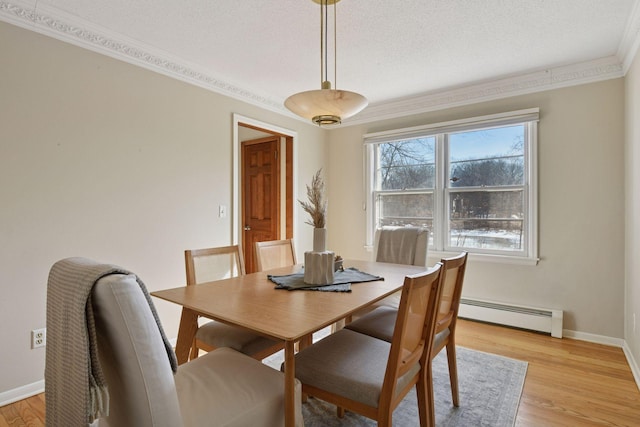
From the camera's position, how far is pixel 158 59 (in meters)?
2.65

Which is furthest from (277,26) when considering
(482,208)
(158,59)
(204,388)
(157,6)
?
(482,208)

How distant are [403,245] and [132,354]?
2.24 meters

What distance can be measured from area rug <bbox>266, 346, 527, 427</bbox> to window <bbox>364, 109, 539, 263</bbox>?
1.20m

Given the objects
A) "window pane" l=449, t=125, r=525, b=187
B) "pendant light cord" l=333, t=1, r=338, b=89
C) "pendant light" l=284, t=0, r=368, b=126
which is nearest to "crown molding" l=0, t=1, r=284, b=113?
"pendant light cord" l=333, t=1, r=338, b=89

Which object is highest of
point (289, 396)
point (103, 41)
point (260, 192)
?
point (103, 41)

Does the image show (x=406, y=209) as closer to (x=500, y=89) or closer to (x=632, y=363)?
(x=500, y=89)

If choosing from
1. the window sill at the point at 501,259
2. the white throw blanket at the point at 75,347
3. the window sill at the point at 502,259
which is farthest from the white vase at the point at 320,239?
the window sill at the point at 502,259

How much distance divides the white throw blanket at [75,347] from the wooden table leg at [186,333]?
2.38ft

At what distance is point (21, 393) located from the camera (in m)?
2.04

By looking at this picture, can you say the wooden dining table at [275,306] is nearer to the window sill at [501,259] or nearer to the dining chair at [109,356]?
the dining chair at [109,356]

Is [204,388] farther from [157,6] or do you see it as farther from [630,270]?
[630,270]

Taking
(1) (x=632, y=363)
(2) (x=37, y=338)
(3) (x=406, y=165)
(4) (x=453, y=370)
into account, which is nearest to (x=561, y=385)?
(1) (x=632, y=363)

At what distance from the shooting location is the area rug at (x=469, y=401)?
71.6 inches

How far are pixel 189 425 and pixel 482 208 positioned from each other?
3193 mm
